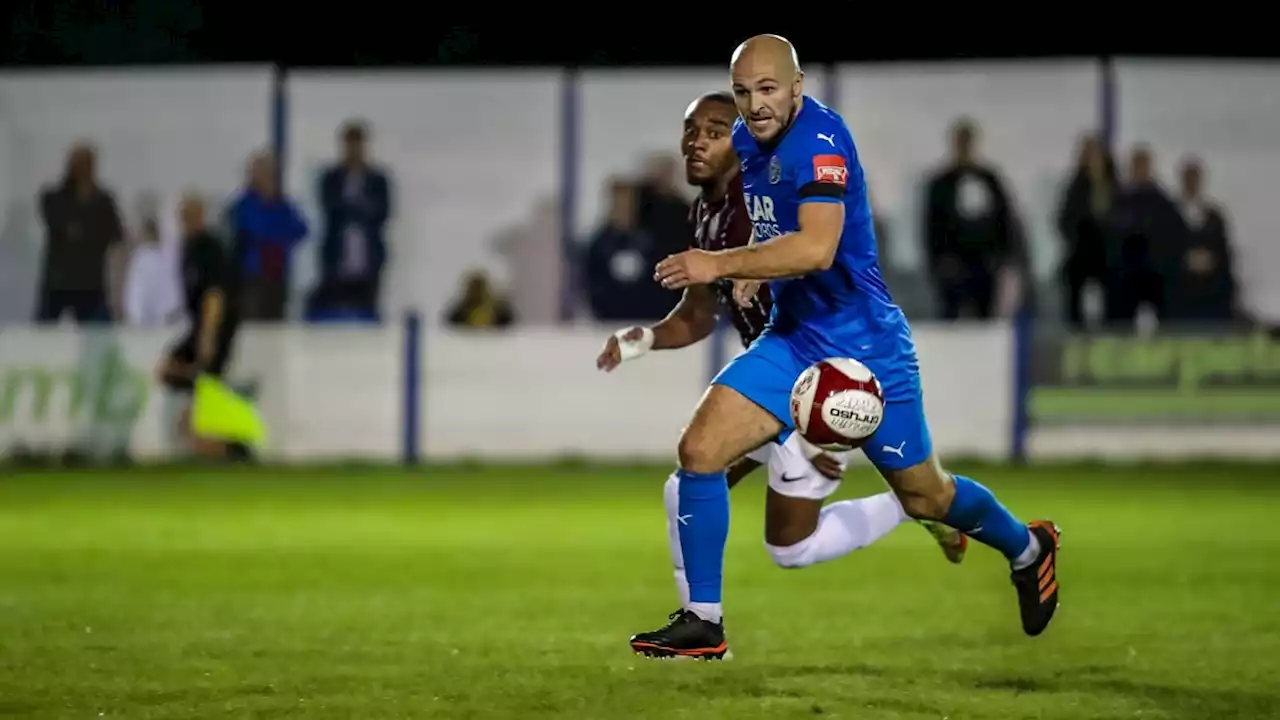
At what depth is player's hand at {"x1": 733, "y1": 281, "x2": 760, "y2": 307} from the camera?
7492 millimetres

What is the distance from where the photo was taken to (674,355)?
16.9 meters

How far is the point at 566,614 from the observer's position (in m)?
8.49

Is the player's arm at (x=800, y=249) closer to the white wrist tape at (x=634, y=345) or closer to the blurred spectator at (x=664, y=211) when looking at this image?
the white wrist tape at (x=634, y=345)

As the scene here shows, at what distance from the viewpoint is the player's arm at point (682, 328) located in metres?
→ 7.73

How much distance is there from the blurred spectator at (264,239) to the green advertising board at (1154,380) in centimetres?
629

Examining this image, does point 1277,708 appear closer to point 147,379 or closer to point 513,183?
point 147,379

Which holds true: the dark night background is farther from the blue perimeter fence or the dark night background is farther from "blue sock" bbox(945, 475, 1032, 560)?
"blue sock" bbox(945, 475, 1032, 560)

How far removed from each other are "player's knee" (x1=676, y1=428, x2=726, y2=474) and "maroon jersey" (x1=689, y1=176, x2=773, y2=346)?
2.56 ft

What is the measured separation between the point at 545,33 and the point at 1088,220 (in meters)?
6.28

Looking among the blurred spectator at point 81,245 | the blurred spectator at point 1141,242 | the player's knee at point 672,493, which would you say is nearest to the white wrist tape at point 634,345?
the player's knee at point 672,493

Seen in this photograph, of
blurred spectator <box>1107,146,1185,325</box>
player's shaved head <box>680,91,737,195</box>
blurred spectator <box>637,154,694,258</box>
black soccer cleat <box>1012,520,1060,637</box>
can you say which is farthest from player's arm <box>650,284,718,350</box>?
blurred spectator <box>1107,146,1185,325</box>

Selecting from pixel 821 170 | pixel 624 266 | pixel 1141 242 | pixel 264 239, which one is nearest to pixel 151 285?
pixel 264 239

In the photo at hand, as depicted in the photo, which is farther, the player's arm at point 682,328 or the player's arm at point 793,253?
the player's arm at point 682,328

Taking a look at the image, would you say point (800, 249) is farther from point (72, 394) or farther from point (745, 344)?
point (72, 394)
